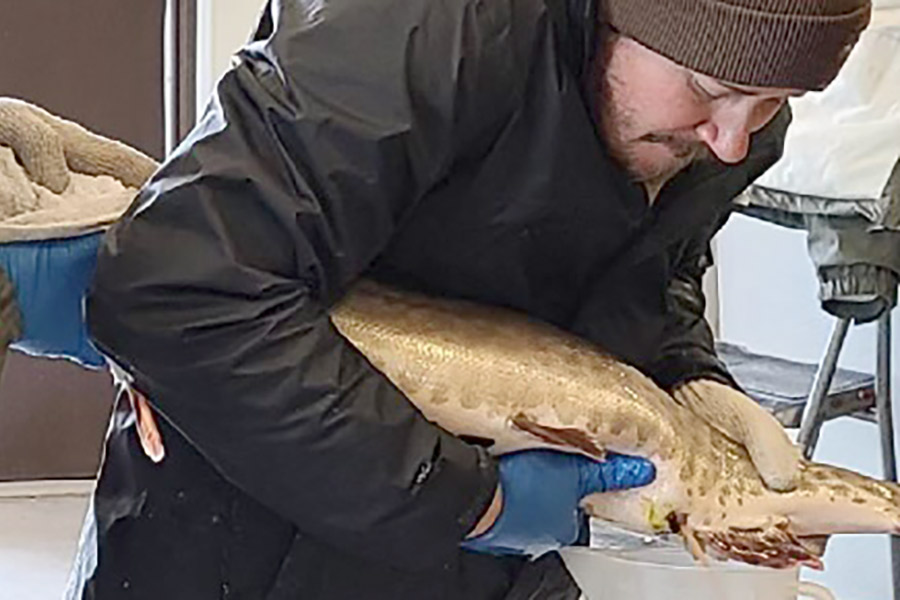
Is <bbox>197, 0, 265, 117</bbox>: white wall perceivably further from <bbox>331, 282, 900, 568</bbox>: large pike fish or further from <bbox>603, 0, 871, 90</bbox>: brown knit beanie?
<bbox>603, 0, 871, 90</bbox>: brown knit beanie

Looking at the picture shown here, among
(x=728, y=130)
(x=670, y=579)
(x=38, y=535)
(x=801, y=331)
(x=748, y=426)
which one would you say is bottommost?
(x=38, y=535)

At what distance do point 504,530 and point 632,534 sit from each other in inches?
10.1

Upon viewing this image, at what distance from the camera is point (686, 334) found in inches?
56.9

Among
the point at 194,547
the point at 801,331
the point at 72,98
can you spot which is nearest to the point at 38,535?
the point at 72,98

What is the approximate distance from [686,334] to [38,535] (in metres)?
2.24

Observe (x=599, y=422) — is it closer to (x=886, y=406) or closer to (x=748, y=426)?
(x=748, y=426)

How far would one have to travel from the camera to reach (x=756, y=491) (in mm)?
1306

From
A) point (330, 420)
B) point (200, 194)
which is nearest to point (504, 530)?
point (330, 420)

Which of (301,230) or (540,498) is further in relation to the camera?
(540,498)

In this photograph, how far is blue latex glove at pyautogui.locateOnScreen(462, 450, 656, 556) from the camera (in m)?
1.18

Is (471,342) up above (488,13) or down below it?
below

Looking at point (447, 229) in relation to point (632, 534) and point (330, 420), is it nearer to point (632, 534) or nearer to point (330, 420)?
point (330, 420)

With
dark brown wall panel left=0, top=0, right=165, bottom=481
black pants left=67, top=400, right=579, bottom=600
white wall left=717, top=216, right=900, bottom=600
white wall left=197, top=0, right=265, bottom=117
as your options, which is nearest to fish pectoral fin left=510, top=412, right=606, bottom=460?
black pants left=67, top=400, right=579, bottom=600

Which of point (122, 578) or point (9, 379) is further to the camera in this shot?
point (9, 379)
